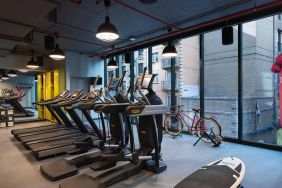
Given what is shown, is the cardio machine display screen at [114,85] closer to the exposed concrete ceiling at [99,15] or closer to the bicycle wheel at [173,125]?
the exposed concrete ceiling at [99,15]

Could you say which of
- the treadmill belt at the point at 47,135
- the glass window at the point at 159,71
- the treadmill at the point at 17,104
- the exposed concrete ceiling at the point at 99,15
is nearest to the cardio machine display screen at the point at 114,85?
the exposed concrete ceiling at the point at 99,15

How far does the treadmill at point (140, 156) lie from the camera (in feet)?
9.12

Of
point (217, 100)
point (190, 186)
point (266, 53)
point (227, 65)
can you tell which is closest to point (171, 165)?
point (190, 186)

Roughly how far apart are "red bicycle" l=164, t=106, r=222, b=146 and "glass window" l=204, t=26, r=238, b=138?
0.52m

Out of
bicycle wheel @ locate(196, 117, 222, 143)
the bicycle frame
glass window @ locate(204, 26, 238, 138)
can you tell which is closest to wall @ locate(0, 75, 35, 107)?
the bicycle frame

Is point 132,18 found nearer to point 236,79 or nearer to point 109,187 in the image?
point 236,79

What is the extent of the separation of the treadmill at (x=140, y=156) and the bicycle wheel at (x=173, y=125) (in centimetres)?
225

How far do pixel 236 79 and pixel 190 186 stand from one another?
13.2 ft

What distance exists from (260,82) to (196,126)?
1995 mm

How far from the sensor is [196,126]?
206 inches

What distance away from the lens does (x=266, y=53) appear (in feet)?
15.9

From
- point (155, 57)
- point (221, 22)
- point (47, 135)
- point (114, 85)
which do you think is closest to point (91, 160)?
point (114, 85)

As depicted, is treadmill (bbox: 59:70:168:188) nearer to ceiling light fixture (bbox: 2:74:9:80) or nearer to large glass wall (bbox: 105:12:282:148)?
large glass wall (bbox: 105:12:282:148)

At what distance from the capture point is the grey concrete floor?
2.89 meters
